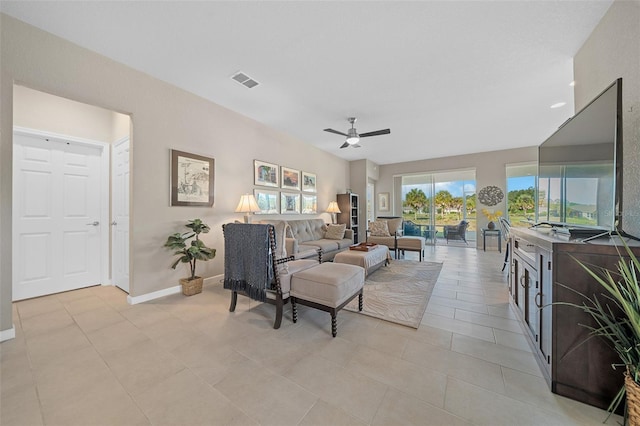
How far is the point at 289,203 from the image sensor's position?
5199mm

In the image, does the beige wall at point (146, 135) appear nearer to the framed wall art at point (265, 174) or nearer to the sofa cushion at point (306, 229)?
the framed wall art at point (265, 174)

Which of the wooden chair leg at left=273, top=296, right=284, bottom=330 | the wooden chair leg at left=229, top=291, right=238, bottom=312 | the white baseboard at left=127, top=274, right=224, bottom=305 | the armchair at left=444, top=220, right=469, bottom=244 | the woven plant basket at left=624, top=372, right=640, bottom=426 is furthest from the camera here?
the armchair at left=444, top=220, right=469, bottom=244

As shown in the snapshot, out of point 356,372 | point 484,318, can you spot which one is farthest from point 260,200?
point 484,318

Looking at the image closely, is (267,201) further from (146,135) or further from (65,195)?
(65,195)

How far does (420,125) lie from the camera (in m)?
4.55

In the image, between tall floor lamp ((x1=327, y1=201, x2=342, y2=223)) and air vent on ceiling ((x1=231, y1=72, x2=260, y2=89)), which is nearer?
air vent on ceiling ((x1=231, y1=72, x2=260, y2=89))

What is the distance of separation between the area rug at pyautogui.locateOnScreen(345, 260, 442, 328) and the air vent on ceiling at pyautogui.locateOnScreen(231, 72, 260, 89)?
10.1ft

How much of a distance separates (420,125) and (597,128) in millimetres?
3224

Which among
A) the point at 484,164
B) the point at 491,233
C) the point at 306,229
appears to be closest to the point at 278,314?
the point at 306,229

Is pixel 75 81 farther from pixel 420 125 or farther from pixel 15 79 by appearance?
pixel 420 125

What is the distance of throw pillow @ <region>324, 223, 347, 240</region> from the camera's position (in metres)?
5.36

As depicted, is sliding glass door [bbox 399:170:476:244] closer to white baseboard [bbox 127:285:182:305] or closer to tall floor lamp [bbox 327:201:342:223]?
tall floor lamp [bbox 327:201:342:223]

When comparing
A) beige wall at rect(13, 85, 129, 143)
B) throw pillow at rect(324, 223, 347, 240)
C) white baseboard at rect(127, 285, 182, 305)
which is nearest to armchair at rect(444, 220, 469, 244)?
throw pillow at rect(324, 223, 347, 240)

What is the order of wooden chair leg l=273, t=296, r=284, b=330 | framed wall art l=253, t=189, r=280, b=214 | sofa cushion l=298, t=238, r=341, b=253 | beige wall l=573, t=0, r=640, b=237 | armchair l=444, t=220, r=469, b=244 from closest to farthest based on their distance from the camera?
1. beige wall l=573, t=0, r=640, b=237
2. wooden chair leg l=273, t=296, r=284, b=330
3. sofa cushion l=298, t=238, r=341, b=253
4. framed wall art l=253, t=189, r=280, b=214
5. armchair l=444, t=220, r=469, b=244
